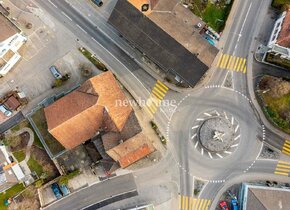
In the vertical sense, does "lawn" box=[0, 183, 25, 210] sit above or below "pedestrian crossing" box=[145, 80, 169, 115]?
below

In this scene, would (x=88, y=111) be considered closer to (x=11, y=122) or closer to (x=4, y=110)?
(x=11, y=122)

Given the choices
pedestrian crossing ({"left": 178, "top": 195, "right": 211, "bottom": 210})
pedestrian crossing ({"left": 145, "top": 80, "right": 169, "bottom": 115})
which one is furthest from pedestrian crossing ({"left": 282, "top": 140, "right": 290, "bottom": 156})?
pedestrian crossing ({"left": 145, "top": 80, "right": 169, "bottom": 115})

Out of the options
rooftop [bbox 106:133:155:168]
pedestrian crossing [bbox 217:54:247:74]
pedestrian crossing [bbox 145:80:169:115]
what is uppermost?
pedestrian crossing [bbox 217:54:247:74]

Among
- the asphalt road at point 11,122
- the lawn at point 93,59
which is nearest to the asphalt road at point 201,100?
the lawn at point 93,59

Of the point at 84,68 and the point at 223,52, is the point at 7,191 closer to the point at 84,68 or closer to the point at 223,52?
the point at 84,68

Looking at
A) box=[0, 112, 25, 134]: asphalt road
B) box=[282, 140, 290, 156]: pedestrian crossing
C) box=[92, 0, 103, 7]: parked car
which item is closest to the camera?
box=[282, 140, 290, 156]: pedestrian crossing

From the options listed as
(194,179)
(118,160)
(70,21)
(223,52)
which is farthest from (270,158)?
(70,21)

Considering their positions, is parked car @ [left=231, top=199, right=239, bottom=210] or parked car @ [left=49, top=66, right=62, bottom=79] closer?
parked car @ [left=231, top=199, right=239, bottom=210]

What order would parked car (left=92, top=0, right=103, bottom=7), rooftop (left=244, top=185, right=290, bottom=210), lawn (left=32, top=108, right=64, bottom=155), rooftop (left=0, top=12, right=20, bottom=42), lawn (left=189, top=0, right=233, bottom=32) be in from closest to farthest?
rooftop (left=244, top=185, right=290, bottom=210), rooftop (left=0, top=12, right=20, bottom=42), lawn (left=32, top=108, right=64, bottom=155), lawn (left=189, top=0, right=233, bottom=32), parked car (left=92, top=0, right=103, bottom=7)

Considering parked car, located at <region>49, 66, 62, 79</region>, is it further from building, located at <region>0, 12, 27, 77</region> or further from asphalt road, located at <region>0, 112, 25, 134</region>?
asphalt road, located at <region>0, 112, 25, 134</region>
